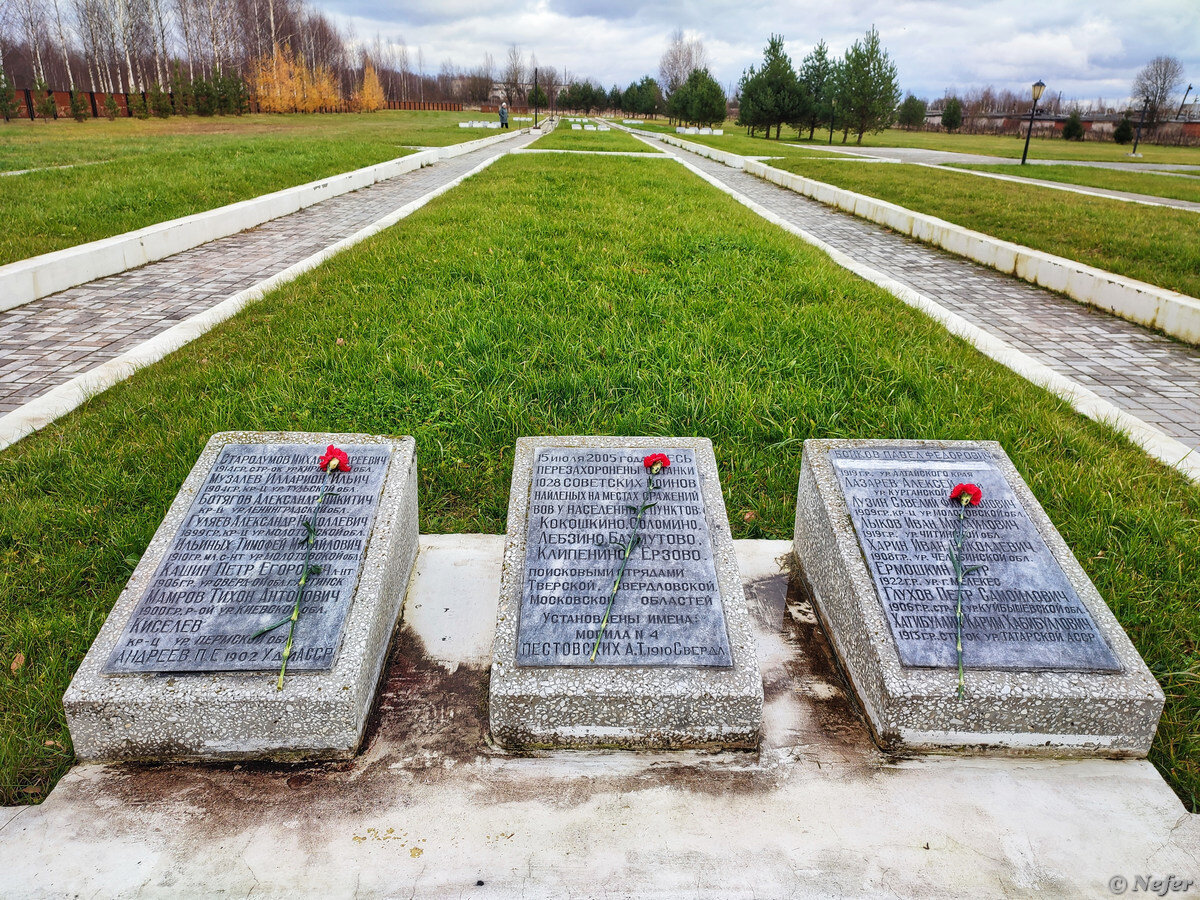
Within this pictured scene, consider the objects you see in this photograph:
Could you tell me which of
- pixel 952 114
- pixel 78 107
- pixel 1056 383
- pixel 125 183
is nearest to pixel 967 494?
pixel 1056 383

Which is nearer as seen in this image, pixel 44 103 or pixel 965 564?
pixel 965 564

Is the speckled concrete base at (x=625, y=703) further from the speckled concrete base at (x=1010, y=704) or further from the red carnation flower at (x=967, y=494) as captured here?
the red carnation flower at (x=967, y=494)

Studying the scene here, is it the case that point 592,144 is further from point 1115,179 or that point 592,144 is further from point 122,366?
point 122,366

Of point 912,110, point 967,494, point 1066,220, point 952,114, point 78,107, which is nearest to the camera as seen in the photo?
point 967,494

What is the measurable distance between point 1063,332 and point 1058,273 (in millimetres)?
1490

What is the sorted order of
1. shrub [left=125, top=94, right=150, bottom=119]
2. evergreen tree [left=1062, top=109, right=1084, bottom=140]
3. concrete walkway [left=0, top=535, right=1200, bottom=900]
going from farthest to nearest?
evergreen tree [left=1062, top=109, right=1084, bottom=140] < shrub [left=125, top=94, right=150, bottom=119] < concrete walkway [left=0, top=535, right=1200, bottom=900]

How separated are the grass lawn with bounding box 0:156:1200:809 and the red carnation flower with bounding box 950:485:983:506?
62 cm

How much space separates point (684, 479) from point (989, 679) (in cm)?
102

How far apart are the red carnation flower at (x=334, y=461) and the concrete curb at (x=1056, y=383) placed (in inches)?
138

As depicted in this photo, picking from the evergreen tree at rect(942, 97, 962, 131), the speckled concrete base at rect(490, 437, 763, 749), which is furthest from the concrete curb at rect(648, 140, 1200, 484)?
the evergreen tree at rect(942, 97, 962, 131)

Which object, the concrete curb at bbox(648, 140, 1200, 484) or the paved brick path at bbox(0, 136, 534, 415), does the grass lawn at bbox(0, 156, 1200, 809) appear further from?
the paved brick path at bbox(0, 136, 534, 415)

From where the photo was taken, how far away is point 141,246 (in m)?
6.84

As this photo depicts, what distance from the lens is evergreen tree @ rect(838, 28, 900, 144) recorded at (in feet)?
122

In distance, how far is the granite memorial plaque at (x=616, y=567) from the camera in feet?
6.24
